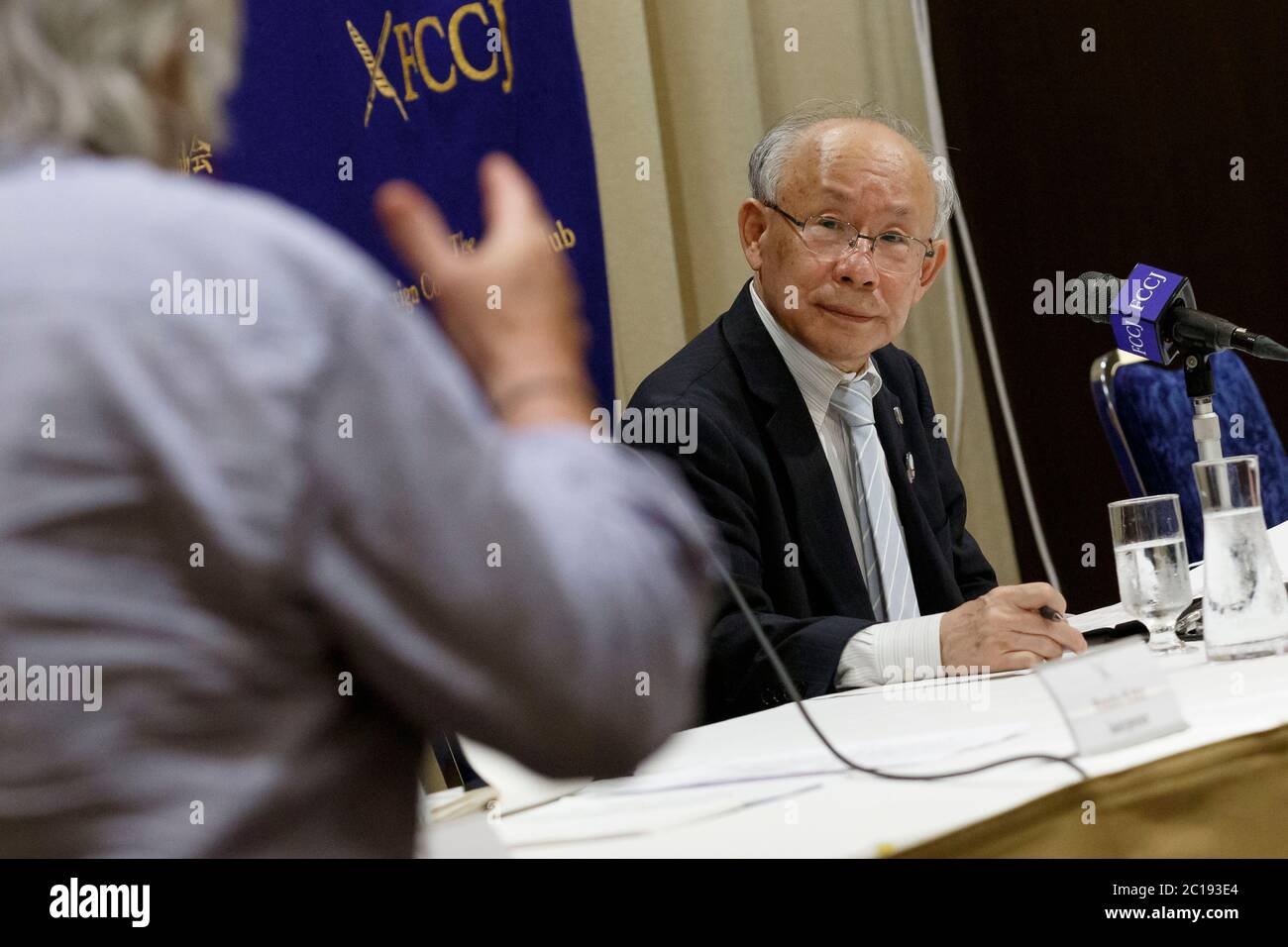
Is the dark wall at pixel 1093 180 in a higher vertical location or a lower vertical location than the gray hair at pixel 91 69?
higher

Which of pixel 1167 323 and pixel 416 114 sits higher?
pixel 416 114

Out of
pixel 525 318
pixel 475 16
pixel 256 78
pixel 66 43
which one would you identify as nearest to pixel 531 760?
pixel 525 318

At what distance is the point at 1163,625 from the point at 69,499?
114cm

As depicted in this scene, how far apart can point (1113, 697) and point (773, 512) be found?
803 mm

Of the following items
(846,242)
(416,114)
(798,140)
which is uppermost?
(416,114)

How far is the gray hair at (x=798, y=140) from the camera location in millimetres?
1841

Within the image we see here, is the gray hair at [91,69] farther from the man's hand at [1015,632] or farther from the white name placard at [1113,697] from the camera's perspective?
the man's hand at [1015,632]

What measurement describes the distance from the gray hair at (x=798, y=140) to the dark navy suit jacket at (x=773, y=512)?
0.58 ft

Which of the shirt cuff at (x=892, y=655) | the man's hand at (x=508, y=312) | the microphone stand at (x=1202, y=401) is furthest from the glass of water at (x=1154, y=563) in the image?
the man's hand at (x=508, y=312)

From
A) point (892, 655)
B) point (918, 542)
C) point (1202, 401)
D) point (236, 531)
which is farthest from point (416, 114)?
point (236, 531)

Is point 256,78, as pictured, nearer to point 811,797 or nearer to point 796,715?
point 796,715

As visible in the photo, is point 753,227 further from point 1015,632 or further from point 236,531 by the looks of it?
point 236,531

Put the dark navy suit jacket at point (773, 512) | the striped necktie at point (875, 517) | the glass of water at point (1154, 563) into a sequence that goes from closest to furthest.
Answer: the glass of water at point (1154, 563) < the dark navy suit jacket at point (773, 512) < the striped necktie at point (875, 517)

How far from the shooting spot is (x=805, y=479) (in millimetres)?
1638
